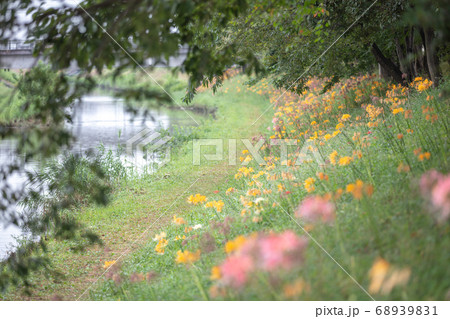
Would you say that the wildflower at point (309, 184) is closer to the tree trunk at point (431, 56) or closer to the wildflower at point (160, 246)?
the wildflower at point (160, 246)

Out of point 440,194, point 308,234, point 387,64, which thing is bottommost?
point 308,234

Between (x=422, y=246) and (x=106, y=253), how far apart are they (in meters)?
4.09

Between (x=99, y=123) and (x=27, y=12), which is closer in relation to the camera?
(x=27, y=12)

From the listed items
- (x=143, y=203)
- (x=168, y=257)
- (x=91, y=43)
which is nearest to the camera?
(x=91, y=43)

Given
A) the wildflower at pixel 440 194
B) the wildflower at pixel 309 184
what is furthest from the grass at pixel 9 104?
the wildflower at pixel 440 194

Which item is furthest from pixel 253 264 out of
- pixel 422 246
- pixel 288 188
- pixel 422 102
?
pixel 422 102

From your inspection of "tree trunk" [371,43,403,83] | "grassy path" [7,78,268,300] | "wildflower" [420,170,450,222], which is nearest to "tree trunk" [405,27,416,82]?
"tree trunk" [371,43,403,83]

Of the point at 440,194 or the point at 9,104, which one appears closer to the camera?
the point at 440,194

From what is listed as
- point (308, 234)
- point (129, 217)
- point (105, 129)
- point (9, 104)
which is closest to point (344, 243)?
point (308, 234)

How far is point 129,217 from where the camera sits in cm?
642

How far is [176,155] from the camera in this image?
34.1ft

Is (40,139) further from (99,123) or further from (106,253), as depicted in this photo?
(99,123)

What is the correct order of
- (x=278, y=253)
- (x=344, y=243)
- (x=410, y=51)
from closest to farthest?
(x=278, y=253), (x=344, y=243), (x=410, y=51)

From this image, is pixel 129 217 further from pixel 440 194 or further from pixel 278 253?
pixel 440 194
